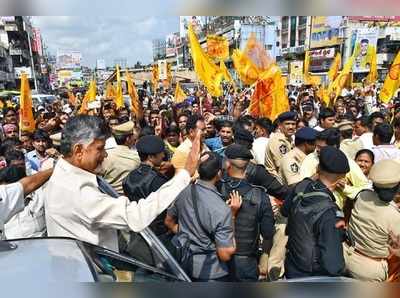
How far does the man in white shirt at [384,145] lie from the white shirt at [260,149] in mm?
1191

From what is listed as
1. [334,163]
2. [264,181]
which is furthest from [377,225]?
[264,181]

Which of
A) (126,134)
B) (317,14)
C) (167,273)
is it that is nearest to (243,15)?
(317,14)

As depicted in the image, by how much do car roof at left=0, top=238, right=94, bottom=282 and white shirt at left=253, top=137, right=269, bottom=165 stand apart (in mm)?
3578

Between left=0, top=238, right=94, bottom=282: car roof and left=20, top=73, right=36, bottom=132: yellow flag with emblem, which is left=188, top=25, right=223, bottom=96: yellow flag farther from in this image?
left=0, top=238, right=94, bottom=282: car roof

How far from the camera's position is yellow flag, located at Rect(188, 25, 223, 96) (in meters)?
9.05

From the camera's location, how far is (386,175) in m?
2.46

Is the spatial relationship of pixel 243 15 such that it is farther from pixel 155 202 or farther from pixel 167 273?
pixel 167 273

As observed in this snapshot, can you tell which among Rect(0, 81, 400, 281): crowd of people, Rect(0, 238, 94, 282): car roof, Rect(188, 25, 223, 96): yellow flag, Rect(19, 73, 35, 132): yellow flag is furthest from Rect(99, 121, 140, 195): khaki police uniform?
Rect(188, 25, 223, 96): yellow flag

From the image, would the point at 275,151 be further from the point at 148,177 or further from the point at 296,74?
the point at 296,74

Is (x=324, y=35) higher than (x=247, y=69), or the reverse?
(x=324, y=35)

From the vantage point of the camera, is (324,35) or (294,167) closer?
(294,167)

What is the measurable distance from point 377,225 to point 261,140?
251 centimetres

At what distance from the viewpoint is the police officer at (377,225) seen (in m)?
2.45

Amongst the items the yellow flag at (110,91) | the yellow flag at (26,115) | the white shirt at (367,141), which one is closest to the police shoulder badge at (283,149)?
the white shirt at (367,141)
